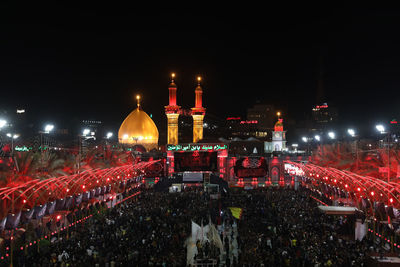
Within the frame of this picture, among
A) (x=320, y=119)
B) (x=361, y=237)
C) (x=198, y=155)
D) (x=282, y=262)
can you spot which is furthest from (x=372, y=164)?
(x=320, y=119)

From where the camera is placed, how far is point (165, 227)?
20.1m

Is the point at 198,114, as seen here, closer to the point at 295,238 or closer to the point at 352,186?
the point at 352,186

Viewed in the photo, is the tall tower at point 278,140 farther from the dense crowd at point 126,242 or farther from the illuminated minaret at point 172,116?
the dense crowd at point 126,242

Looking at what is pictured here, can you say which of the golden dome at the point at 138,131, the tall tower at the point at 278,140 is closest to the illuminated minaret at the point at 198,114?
the golden dome at the point at 138,131

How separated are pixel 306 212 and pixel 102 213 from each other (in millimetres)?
13429

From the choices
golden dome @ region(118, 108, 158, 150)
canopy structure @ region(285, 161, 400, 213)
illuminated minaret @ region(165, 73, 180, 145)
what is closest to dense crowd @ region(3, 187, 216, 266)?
canopy structure @ region(285, 161, 400, 213)

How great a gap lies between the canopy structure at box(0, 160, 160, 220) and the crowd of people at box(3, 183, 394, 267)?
192cm

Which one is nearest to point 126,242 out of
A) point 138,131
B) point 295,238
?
point 295,238

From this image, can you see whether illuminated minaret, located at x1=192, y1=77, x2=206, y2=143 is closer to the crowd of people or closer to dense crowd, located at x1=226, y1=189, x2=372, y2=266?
the crowd of people

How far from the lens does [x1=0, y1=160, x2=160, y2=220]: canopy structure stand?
17.3 m

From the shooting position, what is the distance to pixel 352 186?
24109 millimetres

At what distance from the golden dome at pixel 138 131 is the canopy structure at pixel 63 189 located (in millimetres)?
11773

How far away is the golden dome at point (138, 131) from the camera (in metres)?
53.8

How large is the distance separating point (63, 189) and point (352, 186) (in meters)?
18.7
